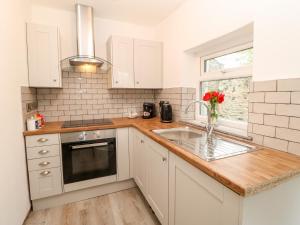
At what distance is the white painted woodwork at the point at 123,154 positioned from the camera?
6.88 ft

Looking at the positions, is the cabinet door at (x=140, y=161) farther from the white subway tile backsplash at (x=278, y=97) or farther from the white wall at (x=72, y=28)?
the white wall at (x=72, y=28)

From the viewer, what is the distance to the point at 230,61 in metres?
1.70

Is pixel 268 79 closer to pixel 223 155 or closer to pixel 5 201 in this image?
pixel 223 155

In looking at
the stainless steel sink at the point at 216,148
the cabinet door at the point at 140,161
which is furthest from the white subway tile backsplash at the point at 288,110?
the cabinet door at the point at 140,161

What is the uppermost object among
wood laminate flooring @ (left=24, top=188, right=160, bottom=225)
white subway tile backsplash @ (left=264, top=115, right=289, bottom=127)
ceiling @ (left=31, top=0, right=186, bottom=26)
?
ceiling @ (left=31, top=0, right=186, bottom=26)

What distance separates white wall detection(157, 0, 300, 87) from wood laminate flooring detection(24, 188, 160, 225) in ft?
4.97

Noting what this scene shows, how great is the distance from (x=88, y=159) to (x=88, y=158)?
0.01 meters

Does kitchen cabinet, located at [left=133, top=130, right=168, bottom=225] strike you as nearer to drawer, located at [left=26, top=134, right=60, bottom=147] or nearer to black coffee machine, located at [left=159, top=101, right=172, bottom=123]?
black coffee machine, located at [left=159, top=101, right=172, bottom=123]

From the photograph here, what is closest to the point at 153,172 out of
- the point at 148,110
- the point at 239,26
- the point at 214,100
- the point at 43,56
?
the point at 214,100

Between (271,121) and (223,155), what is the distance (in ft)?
1.45

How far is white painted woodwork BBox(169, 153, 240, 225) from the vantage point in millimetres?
773

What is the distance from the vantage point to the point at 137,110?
2730 mm

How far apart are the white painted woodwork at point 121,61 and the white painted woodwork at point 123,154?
652 mm

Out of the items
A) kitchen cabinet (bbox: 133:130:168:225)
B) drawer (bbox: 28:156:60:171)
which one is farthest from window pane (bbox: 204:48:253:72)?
drawer (bbox: 28:156:60:171)
